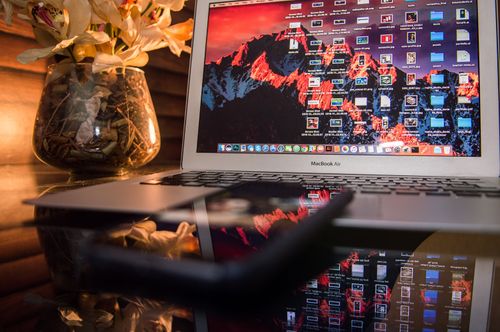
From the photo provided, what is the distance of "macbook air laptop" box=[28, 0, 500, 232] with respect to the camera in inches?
27.5

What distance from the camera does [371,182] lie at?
0.63m

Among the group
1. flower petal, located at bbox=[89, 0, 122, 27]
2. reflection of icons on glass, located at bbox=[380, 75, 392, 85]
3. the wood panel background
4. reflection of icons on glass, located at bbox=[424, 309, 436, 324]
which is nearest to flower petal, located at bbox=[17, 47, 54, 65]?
flower petal, located at bbox=[89, 0, 122, 27]

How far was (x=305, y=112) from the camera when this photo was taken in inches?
30.5

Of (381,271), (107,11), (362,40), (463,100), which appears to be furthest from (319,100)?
(381,271)

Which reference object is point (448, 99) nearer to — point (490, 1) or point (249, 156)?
point (490, 1)

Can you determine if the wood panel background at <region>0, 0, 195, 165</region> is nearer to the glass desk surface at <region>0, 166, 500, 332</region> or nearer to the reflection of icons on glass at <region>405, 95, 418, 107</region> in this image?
the glass desk surface at <region>0, 166, 500, 332</region>

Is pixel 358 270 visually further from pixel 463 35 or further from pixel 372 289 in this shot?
pixel 463 35

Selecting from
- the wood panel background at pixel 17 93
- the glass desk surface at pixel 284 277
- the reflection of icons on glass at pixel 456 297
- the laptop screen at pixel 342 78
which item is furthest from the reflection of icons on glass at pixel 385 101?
the wood panel background at pixel 17 93

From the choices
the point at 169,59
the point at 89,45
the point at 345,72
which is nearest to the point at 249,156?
the point at 345,72

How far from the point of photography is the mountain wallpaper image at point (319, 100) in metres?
0.71

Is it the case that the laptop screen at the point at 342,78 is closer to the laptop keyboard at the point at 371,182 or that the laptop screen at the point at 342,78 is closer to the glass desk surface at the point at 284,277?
the laptop keyboard at the point at 371,182

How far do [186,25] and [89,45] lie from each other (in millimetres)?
197

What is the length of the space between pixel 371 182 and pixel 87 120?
485 mm

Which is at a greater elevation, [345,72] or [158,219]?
[345,72]
